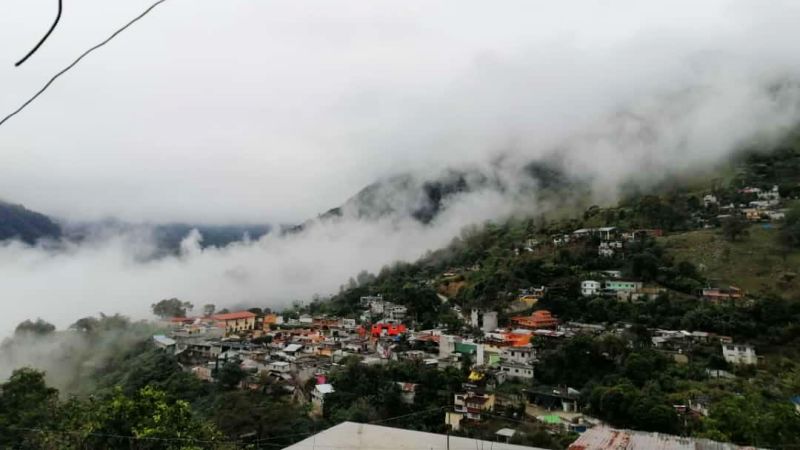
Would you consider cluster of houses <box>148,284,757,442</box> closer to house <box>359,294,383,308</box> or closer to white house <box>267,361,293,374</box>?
white house <box>267,361,293,374</box>

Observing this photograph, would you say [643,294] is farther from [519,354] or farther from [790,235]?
[790,235]

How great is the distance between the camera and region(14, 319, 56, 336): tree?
42312mm

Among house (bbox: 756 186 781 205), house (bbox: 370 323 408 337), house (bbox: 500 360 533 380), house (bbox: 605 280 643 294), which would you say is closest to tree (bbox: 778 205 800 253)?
house (bbox: 756 186 781 205)

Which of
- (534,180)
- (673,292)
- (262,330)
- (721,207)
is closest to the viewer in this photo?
(673,292)

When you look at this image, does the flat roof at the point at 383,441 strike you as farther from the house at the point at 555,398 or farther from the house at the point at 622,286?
the house at the point at 622,286

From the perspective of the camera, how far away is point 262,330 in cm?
4794

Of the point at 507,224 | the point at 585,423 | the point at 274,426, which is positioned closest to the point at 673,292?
the point at 585,423

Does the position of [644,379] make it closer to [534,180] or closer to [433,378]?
[433,378]

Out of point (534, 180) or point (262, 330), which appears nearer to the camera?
point (262, 330)

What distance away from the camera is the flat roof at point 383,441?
11.1 metres

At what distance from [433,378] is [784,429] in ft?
50.6

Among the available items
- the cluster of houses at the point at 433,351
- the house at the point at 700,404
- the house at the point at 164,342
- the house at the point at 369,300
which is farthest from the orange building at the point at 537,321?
the house at the point at 164,342

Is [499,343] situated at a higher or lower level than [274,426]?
higher

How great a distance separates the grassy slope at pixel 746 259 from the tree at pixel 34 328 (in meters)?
51.8
